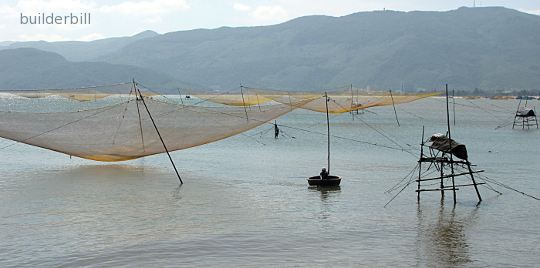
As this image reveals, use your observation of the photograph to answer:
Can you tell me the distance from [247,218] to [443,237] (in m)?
3.60

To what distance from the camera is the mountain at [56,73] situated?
150625mm

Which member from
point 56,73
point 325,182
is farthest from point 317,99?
point 56,73

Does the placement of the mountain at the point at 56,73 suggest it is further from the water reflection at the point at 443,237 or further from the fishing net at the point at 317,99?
the water reflection at the point at 443,237

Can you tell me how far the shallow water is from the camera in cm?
1012

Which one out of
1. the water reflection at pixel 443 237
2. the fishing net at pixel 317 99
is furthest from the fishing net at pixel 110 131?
the water reflection at pixel 443 237

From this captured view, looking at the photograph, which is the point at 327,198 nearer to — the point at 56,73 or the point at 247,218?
the point at 247,218

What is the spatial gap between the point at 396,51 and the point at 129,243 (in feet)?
623

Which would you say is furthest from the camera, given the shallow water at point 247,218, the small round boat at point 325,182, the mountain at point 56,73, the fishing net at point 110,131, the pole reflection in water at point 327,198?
the mountain at point 56,73

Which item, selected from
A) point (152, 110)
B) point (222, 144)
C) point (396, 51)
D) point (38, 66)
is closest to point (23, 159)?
point (152, 110)

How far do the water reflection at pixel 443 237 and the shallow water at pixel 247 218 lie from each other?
19mm

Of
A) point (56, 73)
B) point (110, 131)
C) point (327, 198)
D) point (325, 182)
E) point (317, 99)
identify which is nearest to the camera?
point (327, 198)

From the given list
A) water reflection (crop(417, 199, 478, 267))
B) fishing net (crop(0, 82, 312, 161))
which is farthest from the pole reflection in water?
fishing net (crop(0, 82, 312, 161))

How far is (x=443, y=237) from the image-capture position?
11.5 meters

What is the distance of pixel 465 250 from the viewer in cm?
1074
